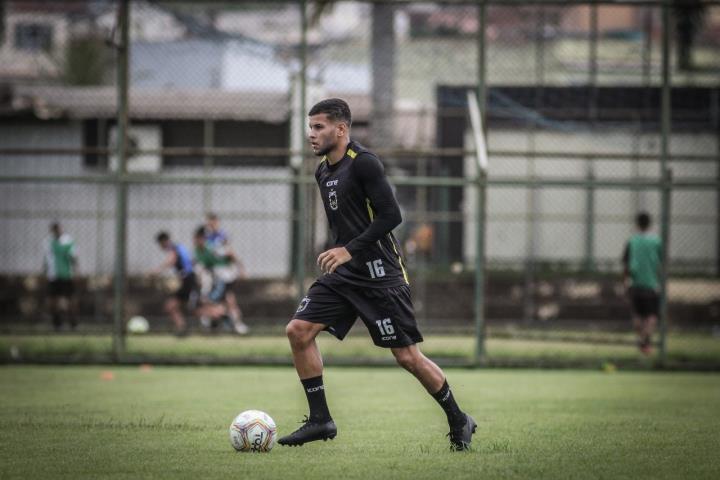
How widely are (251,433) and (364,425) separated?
68.9 inches

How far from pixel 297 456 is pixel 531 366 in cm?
818

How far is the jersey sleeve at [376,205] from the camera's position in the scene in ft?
23.7

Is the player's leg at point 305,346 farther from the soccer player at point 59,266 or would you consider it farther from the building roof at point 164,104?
the building roof at point 164,104

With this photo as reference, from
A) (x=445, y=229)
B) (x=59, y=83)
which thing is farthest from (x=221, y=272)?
(x=59, y=83)

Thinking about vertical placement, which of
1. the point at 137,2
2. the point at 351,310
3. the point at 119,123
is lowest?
the point at 351,310

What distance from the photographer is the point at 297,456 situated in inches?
278

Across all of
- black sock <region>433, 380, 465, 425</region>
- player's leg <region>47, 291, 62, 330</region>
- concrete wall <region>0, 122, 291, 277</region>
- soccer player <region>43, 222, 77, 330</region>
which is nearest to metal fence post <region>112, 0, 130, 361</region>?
player's leg <region>47, 291, 62, 330</region>

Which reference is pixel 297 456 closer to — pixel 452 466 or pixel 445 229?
pixel 452 466

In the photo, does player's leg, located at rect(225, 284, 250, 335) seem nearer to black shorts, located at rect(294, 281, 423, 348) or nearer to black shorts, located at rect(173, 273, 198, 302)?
black shorts, located at rect(173, 273, 198, 302)

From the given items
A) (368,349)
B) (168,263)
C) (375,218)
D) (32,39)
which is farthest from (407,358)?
(32,39)

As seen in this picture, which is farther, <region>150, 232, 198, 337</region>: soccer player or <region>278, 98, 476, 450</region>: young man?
<region>150, 232, 198, 337</region>: soccer player

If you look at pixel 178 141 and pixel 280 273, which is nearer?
pixel 280 273

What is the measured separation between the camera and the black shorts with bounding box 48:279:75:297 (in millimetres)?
21594

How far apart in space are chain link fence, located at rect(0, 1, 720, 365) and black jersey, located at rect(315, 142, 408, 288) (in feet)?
34.0
